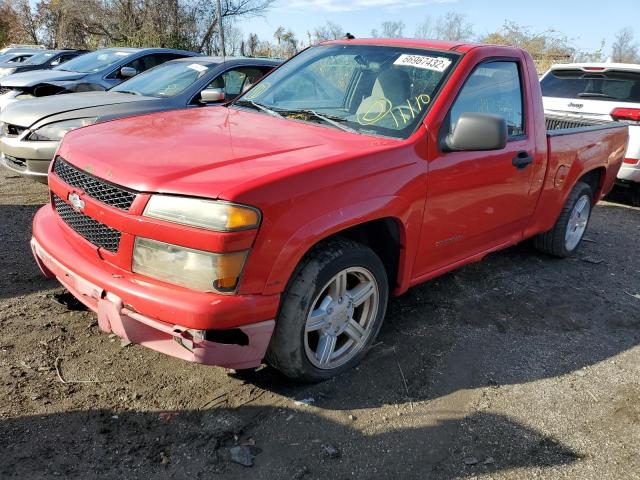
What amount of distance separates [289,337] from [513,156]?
2.13 meters

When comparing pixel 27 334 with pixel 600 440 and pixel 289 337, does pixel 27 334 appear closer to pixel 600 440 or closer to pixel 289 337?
pixel 289 337

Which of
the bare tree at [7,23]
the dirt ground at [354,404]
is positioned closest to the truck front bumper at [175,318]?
the dirt ground at [354,404]

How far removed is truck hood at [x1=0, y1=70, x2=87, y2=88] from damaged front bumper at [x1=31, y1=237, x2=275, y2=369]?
665cm

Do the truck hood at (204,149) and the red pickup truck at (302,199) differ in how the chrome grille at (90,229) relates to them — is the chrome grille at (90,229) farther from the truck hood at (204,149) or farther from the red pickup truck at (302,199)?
the truck hood at (204,149)

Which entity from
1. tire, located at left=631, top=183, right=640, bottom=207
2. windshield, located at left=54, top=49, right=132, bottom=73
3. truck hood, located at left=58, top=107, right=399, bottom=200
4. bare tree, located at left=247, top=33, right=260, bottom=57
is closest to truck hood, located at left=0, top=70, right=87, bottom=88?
windshield, located at left=54, top=49, right=132, bottom=73

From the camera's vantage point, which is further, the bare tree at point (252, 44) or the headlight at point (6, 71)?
the bare tree at point (252, 44)

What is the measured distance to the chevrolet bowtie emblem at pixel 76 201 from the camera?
2647 millimetres

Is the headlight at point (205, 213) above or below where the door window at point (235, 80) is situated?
below

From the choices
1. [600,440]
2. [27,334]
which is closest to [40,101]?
[27,334]

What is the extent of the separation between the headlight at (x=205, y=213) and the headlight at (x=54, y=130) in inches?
143

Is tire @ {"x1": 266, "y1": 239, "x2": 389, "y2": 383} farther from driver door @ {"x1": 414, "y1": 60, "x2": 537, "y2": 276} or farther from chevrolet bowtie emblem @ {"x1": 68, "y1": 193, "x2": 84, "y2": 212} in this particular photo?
chevrolet bowtie emblem @ {"x1": 68, "y1": 193, "x2": 84, "y2": 212}

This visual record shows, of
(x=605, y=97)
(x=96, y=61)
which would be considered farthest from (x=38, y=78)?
(x=605, y=97)

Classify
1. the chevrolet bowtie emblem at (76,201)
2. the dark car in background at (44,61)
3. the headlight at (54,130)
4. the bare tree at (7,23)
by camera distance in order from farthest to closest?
the bare tree at (7,23), the dark car in background at (44,61), the headlight at (54,130), the chevrolet bowtie emblem at (76,201)

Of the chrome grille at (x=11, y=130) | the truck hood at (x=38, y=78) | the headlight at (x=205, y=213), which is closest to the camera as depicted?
the headlight at (x=205, y=213)
